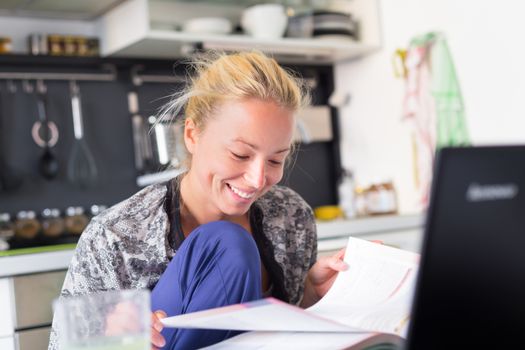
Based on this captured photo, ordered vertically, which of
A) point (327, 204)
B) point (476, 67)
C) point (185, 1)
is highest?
point (185, 1)

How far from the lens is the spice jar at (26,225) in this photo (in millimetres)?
2842

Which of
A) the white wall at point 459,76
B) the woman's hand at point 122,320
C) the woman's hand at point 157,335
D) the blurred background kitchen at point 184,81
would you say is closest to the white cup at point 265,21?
the blurred background kitchen at point 184,81

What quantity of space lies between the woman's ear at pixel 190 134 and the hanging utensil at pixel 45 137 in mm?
1452

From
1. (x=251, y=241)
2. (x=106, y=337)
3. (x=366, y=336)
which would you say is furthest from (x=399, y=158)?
(x=106, y=337)

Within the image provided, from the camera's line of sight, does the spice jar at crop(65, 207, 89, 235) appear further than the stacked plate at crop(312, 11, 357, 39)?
No

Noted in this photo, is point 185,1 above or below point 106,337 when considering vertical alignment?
above

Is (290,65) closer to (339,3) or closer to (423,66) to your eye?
(339,3)

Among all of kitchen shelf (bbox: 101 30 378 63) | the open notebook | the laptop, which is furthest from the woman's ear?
kitchen shelf (bbox: 101 30 378 63)

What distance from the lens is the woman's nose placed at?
4.82 feet

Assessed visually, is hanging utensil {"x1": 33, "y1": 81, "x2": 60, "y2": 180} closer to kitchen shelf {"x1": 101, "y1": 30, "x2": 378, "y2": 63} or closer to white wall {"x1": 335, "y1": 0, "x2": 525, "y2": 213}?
kitchen shelf {"x1": 101, "y1": 30, "x2": 378, "y2": 63}

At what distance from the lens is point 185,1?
10.3 feet

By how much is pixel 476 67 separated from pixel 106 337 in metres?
2.39

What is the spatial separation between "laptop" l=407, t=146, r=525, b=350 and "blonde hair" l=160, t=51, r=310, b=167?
0.93 m

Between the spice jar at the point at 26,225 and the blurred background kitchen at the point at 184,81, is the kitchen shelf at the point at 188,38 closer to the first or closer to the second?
the blurred background kitchen at the point at 184,81
